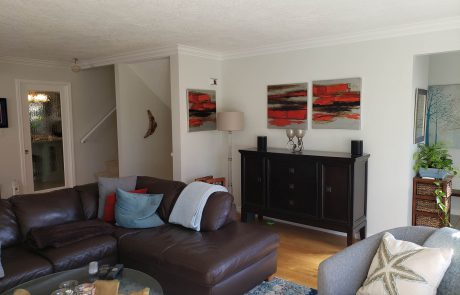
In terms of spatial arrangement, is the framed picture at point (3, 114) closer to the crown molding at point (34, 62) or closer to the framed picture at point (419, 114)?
the crown molding at point (34, 62)

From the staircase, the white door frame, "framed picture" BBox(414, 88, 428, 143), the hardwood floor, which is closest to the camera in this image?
the hardwood floor

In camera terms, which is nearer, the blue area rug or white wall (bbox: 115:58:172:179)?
the blue area rug

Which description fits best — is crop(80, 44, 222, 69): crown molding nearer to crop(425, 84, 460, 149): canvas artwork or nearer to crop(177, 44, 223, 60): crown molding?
crop(177, 44, 223, 60): crown molding

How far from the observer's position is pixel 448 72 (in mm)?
4871

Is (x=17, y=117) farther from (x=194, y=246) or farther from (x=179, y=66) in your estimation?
(x=194, y=246)

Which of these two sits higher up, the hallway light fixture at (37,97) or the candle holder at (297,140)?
the hallway light fixture at (37,97)

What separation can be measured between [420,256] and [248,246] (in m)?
1.32

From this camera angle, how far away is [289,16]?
3.35 metres

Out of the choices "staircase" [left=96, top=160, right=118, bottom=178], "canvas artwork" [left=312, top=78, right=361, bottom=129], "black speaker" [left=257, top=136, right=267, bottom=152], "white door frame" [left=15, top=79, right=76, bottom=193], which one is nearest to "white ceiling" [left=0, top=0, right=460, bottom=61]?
"canvas artwork" [left=312, top=78, right=361, bottom=129]

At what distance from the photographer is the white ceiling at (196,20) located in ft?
9.89

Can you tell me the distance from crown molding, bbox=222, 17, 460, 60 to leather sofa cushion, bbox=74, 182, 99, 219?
258cm

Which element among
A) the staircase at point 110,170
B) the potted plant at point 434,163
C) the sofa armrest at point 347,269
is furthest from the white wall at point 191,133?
the sofa armrest at point 347,269

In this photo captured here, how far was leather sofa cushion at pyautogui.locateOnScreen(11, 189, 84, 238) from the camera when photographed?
3.21 metres

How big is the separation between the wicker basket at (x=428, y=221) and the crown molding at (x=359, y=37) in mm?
1868
